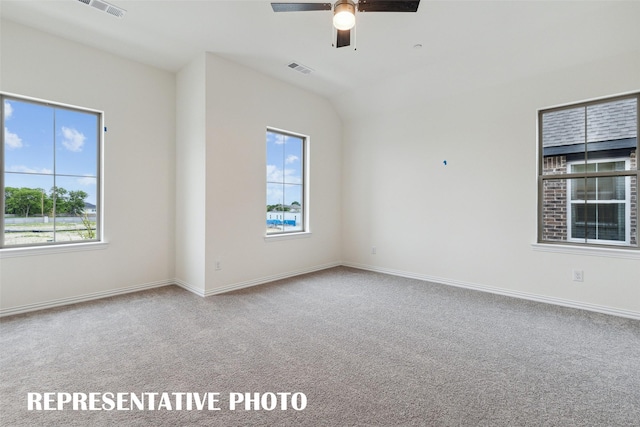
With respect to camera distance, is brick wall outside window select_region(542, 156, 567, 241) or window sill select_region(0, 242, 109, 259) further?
brick wall outside window select_region(542, 156, 567, 241)

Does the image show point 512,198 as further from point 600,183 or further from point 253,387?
point 253,387

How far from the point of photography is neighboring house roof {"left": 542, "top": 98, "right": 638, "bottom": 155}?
3330 mm

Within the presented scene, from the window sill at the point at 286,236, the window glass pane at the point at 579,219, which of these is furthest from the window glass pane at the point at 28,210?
the window glass pane at the point at 579,219

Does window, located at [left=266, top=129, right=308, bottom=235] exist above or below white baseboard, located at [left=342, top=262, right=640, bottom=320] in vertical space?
above

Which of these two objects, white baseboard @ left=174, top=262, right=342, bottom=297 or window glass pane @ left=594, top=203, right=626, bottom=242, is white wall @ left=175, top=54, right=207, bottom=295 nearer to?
white baseboard @ left=174, top=262, right=342, bottom=297

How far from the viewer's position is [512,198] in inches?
154

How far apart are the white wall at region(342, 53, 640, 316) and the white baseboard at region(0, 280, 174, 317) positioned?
3273mm

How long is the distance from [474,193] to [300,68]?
3.00 m

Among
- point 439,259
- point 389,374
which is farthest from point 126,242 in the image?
point 439,259

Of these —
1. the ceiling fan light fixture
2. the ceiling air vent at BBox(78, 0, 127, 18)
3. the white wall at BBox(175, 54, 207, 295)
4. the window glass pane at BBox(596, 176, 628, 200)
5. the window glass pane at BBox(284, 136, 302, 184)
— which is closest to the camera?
→ the ceiling fan light fixture

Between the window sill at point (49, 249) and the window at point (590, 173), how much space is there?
5482 millimetres

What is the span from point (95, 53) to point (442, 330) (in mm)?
4973

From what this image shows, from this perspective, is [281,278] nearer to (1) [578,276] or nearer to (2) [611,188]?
(1) [578,276]

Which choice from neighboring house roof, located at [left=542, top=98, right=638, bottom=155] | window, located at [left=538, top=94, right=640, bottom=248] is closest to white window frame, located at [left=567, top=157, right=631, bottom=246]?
window, located at [left=538, top=94, right=640, bottom=248]
